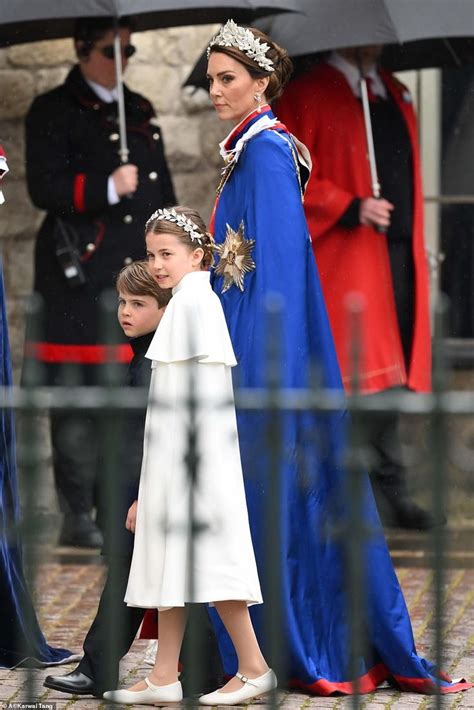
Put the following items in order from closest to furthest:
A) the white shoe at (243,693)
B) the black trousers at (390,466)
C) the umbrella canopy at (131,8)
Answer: the white shoe at (243,693) → the umbrella canopy at (131,8) → the black trousers at (390,466)

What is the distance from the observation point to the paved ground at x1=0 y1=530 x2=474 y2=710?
4977mm

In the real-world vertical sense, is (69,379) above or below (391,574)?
above

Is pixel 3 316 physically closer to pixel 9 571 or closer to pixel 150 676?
pixel 9 571

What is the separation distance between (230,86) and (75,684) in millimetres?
1744

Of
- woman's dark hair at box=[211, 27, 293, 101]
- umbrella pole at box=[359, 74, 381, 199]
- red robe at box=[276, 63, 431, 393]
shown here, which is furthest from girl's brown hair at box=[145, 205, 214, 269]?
umbrella pole at box=[359, 74, 381, 199]

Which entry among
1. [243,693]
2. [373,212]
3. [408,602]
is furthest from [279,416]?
[373,212]

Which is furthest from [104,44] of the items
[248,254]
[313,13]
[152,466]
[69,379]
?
[69,379]

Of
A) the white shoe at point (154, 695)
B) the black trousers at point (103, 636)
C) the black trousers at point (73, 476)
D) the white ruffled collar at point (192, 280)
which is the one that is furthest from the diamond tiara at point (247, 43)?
the black trousers at point (73, 476)

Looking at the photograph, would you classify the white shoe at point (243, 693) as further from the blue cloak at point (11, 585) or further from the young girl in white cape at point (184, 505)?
the blue cloak at point (11, 585)

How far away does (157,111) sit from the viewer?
8133 millimetres

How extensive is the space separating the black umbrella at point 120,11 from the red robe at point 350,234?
1.37ft

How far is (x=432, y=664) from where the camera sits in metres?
5.25

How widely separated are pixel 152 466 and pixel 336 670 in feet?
2.90

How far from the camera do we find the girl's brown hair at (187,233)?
492cm
